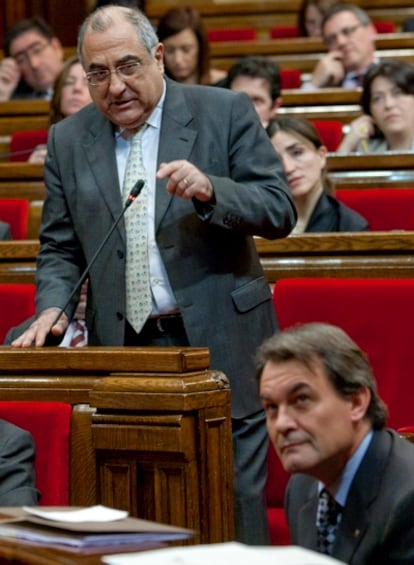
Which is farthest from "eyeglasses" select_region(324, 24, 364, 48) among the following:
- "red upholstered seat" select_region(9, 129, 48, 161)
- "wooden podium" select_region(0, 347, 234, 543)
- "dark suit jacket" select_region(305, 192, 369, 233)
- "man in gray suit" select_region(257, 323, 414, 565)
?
"man in gray suit" select_region(257, 323, 414, 565)

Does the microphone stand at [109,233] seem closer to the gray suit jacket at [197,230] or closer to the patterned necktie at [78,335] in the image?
the gray suit jacket at [197,230]

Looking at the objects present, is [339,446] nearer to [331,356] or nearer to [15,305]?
[331,356]

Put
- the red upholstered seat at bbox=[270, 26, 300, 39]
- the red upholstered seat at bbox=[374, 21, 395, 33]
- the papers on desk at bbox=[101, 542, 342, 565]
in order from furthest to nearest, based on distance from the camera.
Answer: the red upholstered seat at bbox=[270, 26, 300, 39]
the red upholstered seat at bbox=[374, 21, 395, 33]
the papers on desk at bbox=[101, 542, 342, 565]

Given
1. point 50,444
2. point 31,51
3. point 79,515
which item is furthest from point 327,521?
point 31,51

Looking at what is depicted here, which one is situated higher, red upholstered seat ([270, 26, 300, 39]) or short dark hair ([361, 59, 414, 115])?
red upholstered seat ([270, 26, 300, 39])

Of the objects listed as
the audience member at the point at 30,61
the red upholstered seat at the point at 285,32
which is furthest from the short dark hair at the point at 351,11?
the red upholstered seat at the point at 285,32

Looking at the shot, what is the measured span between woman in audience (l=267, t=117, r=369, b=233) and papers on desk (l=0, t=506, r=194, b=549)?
108 cm

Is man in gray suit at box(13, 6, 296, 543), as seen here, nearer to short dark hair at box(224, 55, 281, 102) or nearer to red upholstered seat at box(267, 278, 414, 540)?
red upholstered seat at box(267, 278, 414, 540)

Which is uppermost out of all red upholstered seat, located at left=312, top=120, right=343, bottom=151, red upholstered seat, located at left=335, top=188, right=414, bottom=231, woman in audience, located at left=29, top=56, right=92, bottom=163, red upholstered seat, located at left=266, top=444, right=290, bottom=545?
woman in audience, located at left=29, top=56, right=92, bottom=163

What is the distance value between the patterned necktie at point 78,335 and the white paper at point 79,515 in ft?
2.11

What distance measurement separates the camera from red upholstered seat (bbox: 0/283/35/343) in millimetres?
1803

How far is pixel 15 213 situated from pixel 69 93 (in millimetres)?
274

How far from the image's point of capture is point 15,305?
71.2 inches

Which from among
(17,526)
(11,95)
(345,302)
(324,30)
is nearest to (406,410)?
(345,302)
